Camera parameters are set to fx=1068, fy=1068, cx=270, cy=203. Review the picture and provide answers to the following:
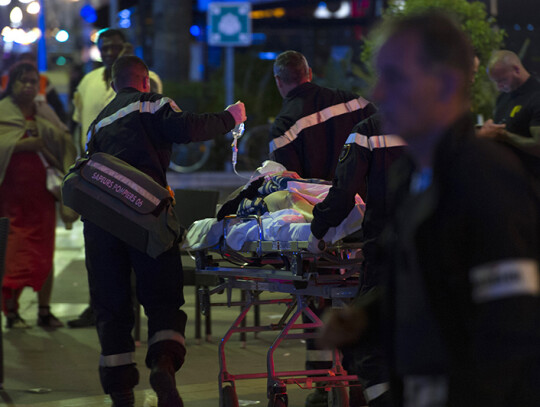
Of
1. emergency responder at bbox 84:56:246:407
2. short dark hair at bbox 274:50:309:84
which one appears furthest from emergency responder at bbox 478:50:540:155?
emergency responder at bbox 84:56:246:407

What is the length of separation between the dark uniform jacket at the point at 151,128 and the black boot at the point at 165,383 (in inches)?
42.2

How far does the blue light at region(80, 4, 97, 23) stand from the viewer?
40.4 metres

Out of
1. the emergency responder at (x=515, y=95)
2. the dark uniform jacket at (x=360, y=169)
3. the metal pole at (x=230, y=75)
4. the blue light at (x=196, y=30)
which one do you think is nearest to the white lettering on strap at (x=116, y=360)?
the dark uniform jacket at (x=360, y=169)

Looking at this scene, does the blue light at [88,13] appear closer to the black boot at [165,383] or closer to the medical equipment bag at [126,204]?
the medical equipment bag at [126,204]

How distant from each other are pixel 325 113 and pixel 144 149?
4.27 ft

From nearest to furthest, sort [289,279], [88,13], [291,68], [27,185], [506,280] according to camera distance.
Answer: [506,280] < [289,279] < [291,68] < [27,185] < [88,13]

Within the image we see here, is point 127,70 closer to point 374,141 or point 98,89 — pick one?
point 374,141

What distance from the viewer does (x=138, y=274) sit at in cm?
602

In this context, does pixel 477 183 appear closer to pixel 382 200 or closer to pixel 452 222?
pixel 452 222

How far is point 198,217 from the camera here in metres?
8.30

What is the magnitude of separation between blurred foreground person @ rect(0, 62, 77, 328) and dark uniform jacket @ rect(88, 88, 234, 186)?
3199mm

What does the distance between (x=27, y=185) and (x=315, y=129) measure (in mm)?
3573

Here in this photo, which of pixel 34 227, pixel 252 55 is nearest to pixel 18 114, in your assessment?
pixel 34 227

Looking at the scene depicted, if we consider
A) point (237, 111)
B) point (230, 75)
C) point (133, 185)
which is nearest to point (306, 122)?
point (237, 111)
